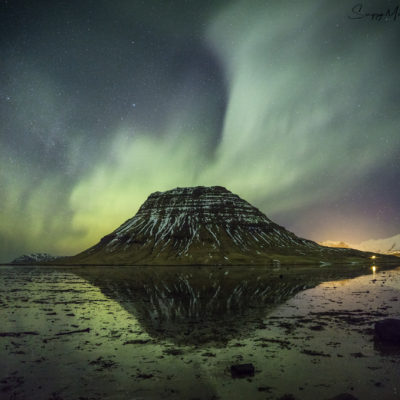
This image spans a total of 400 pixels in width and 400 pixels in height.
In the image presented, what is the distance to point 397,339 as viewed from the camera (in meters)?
12.7

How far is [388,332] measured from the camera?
12.9 meters

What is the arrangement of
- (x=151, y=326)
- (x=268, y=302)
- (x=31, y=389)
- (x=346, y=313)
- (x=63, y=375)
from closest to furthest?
1. (x=31, y=389)
2. (x=63, y=375)
3. (x=151, y=326)
4. (x=346, y=313)
5. (x=268, y=302)

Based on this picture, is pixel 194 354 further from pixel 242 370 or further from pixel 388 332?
pixel 388 332

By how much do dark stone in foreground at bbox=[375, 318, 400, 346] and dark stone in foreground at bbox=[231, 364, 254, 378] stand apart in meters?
7.21

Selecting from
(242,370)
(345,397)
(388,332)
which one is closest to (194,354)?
(242,370)

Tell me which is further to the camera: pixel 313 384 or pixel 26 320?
pixel 26 320

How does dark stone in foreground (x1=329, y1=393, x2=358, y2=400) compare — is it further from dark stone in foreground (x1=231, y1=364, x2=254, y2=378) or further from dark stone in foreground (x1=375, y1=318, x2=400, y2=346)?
dark stone in foreground (x1=375, y1=318, x2=400, y2=346)

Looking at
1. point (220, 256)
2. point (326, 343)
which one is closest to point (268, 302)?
point (326, 343)

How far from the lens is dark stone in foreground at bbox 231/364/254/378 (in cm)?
955

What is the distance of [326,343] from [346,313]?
7781mm

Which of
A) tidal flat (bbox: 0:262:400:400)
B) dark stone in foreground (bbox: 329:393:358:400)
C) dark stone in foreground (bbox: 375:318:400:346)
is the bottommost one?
tidal flat (bbox: 0:262:400:400)

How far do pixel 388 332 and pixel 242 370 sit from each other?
779 centimetres

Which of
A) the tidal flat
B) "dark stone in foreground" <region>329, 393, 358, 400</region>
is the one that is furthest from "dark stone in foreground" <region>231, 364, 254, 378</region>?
"dark stone in foreground" <region>329, 393, 358, 400</region>

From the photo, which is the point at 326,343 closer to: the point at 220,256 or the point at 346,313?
the point at 346,313
